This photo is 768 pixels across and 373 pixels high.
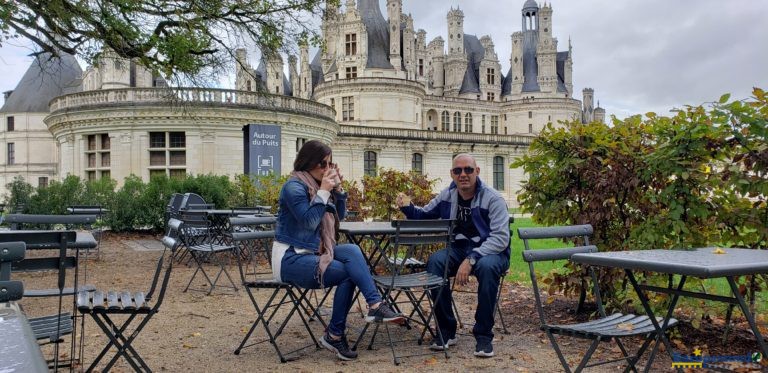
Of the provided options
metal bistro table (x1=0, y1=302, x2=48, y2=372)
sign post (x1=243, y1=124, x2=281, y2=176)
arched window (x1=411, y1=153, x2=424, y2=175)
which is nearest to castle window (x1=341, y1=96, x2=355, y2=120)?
arched window (x1=411, y1=153, x2=424, y2=175)

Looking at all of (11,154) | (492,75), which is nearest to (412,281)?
(11,154)

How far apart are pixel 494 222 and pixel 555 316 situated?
1937mm

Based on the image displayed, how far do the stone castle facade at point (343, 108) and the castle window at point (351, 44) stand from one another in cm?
9

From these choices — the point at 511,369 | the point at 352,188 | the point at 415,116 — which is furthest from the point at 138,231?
the point at 415,116

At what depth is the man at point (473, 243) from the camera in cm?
499

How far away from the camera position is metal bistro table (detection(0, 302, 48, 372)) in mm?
999

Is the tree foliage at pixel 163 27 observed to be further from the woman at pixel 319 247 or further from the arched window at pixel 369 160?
the arched window at pixel 369 160

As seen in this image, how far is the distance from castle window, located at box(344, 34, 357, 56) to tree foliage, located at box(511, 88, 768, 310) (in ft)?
157

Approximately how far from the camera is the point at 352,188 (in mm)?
11672

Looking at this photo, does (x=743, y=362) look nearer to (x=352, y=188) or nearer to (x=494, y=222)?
(x=494, y=222)

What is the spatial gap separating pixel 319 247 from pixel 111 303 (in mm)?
1601

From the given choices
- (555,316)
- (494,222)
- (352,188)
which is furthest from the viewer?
(352,188)

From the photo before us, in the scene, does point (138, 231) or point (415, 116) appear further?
point (415, 116)

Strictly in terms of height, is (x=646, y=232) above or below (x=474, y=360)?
above
